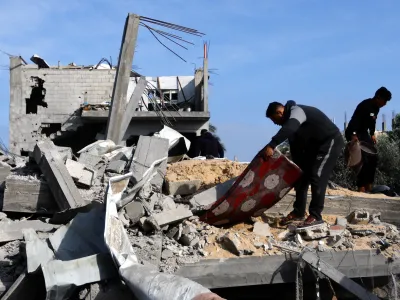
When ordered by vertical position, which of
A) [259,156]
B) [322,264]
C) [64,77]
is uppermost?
[64,77]

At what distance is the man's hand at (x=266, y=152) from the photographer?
598cm

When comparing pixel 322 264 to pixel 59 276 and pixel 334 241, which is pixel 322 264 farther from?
pixel 59 276

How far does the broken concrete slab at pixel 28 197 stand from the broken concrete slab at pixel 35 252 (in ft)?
3.53

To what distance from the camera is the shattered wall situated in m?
19.2

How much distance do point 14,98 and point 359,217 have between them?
1515 cm

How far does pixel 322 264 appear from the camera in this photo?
5566mm

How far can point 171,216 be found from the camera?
5.88 metres

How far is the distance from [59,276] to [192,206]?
198cm

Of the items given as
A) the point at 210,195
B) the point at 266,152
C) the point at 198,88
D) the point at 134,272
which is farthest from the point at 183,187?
the point at 198,88

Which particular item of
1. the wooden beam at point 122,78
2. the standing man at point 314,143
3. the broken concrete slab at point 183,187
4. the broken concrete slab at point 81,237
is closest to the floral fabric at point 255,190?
the standing man at point 314,143

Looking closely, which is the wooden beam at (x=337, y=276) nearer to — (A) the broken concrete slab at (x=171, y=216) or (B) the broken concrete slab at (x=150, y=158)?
(A) the broken concrete slab at (x=171, y=216)

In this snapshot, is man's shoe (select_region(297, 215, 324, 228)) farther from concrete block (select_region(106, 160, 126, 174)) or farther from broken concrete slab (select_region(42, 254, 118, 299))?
concrete block (select_region(106, 160, 126, 174))

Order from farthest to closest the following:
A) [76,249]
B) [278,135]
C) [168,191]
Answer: [168,191], [278,135], [76,249]

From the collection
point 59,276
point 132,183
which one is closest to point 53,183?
point 132,183
